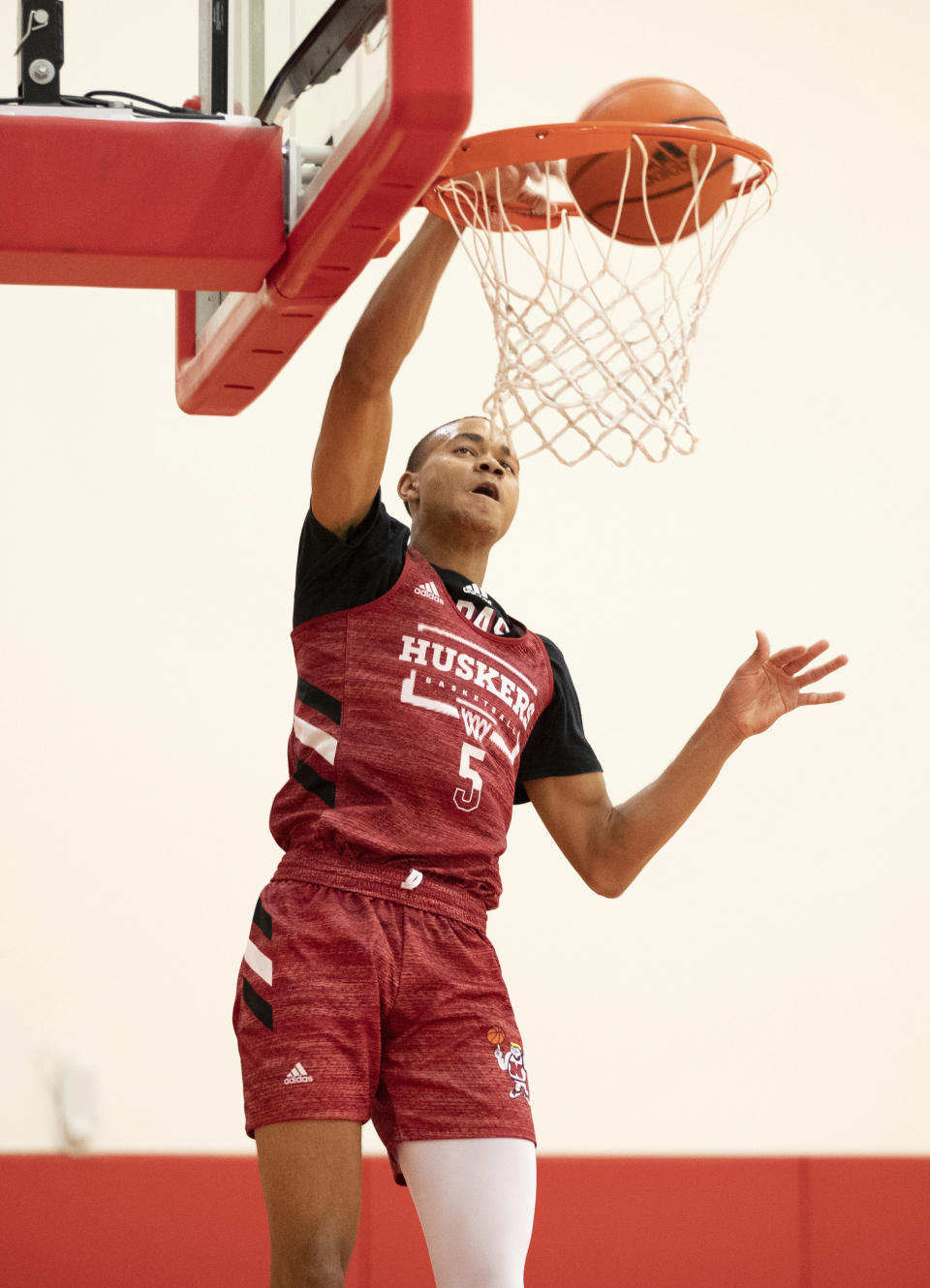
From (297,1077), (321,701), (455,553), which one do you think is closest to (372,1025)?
(297,1077)

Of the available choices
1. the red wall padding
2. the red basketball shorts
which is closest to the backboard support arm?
the red basketball shorts

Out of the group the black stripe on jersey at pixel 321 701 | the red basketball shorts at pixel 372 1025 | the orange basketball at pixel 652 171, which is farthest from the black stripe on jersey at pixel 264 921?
the orange basketball at pixel 652 171

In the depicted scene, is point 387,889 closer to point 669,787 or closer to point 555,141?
point 669,787

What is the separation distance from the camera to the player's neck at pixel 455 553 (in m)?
2.60

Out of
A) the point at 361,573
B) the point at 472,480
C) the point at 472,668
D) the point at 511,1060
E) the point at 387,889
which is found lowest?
the point at 511,1060

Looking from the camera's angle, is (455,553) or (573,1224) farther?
(573,1224)

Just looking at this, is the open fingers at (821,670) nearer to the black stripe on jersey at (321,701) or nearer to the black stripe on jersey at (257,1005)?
the black stripe on jersey at (321,701)

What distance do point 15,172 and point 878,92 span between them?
11.3 ft

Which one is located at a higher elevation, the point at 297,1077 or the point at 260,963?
the point at 260,963

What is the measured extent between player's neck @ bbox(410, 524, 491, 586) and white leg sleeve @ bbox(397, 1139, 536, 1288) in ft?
3.12

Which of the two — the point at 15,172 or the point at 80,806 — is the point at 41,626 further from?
the point at 15,172

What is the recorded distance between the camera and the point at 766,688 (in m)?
2.62

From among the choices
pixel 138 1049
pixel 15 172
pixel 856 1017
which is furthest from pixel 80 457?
pixel 856 1017

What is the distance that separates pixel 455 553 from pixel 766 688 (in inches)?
23.0
